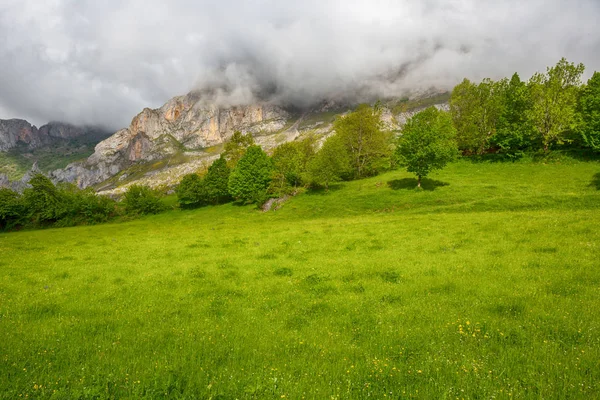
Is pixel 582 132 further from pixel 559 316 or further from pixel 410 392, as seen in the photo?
pixel 410 392

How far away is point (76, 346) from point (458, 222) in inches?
1128

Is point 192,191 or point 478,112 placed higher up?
point 478,112

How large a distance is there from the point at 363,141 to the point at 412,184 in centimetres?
2155

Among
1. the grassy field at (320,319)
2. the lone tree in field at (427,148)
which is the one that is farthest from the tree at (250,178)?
the grassy field at (320,319)

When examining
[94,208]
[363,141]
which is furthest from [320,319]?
[94,208]

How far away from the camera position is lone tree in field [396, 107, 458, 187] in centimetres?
4733

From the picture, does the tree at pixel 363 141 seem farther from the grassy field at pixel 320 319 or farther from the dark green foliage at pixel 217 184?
the grassy field at pixel 320 319

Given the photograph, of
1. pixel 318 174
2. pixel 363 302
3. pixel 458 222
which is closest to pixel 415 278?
pixel 363 302

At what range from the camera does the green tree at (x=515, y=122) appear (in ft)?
182

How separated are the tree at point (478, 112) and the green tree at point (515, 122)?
5.15 feet

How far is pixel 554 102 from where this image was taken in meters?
53.1

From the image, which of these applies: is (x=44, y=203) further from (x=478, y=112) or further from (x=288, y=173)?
(x=478, y=112)

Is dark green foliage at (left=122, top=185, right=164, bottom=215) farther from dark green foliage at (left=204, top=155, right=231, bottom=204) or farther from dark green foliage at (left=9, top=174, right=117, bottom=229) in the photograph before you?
dark green foliage at (left=204, top=155, right=231, bottom=204)

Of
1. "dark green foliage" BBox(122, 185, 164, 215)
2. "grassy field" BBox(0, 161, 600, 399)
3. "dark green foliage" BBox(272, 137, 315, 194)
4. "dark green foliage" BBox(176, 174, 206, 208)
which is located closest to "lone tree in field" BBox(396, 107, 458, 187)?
"dark green foliage" BBox(272, 137, 315, 194)
